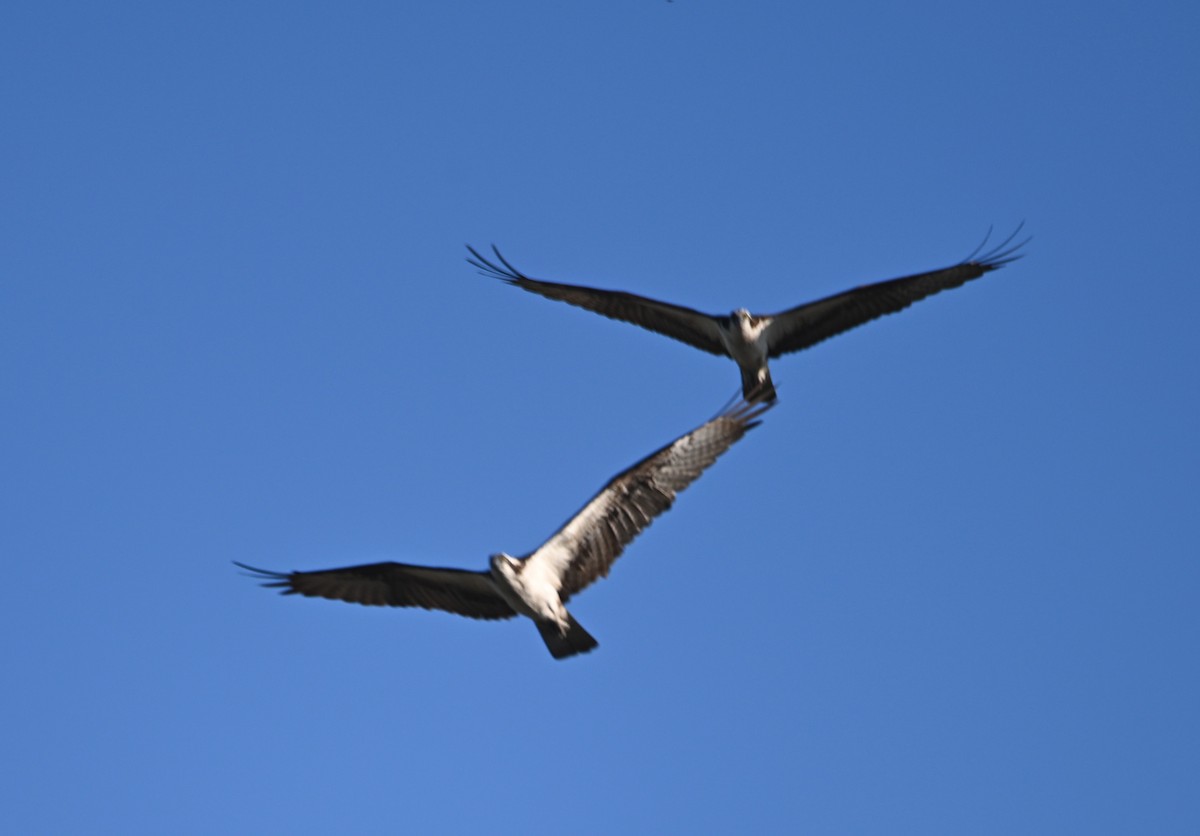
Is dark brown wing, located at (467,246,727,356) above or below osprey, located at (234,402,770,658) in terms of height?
above

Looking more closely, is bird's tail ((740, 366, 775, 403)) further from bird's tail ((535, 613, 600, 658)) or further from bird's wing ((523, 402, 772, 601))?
bird's tail ((535, 613, 600, 658))

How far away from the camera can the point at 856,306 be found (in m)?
16.3

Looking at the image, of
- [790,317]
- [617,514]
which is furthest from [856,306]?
[617,514]

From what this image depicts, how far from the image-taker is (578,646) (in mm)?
12125

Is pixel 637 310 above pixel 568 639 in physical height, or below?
above

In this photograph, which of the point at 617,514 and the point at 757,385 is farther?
the point at 757,385

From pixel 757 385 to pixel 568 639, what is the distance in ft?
12.9

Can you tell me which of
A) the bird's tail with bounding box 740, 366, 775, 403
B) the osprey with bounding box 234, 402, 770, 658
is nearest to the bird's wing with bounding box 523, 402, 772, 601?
the osprey with bounding box 234, 402, 770, 658

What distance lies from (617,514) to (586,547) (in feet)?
1.21

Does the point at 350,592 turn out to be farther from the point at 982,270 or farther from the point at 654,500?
the point at 982,270

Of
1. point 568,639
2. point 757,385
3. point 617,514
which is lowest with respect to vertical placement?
point 568,639

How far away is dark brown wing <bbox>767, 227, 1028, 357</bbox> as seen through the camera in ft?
52.7

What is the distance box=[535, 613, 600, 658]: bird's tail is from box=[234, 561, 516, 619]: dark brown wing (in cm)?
57

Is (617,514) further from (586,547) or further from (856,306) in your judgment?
(856,306)
